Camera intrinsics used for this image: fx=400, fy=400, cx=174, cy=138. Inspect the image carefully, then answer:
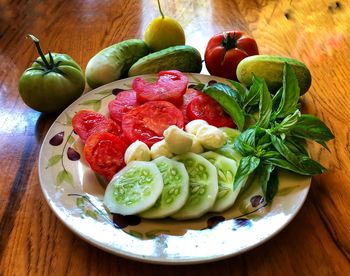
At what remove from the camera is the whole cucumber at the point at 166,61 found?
103cm

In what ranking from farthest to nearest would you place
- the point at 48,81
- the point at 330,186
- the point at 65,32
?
the point at 65,32, the point at 48,81, the point at 330,186

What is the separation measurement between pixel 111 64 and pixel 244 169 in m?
0.51

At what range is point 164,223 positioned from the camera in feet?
2.22

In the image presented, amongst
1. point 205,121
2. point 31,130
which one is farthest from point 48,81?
point 205,121

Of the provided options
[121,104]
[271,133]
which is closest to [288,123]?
[271,133]

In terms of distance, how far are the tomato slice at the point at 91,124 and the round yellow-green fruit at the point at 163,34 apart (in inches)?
13.2

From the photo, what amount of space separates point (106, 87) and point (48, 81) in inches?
5.5

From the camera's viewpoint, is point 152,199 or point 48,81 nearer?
point 152,199

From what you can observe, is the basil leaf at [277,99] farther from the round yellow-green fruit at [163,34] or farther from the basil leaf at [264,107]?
the round yellow-green fruit at [163,34]

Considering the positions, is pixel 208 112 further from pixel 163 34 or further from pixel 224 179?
pixel 163 34

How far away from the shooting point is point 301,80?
3.14 feet

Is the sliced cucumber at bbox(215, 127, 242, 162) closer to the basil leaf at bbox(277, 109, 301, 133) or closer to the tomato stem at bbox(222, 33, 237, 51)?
→ the basil leaf at bbox(277, 109, 301, 133)

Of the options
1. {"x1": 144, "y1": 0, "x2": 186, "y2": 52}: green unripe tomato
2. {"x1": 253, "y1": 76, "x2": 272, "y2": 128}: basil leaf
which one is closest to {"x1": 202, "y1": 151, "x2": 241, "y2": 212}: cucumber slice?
{"x1": 253, "y1": 76, "x2": 272, "y2": 128}: basil leaf

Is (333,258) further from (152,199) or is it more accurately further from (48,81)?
(48,81)
